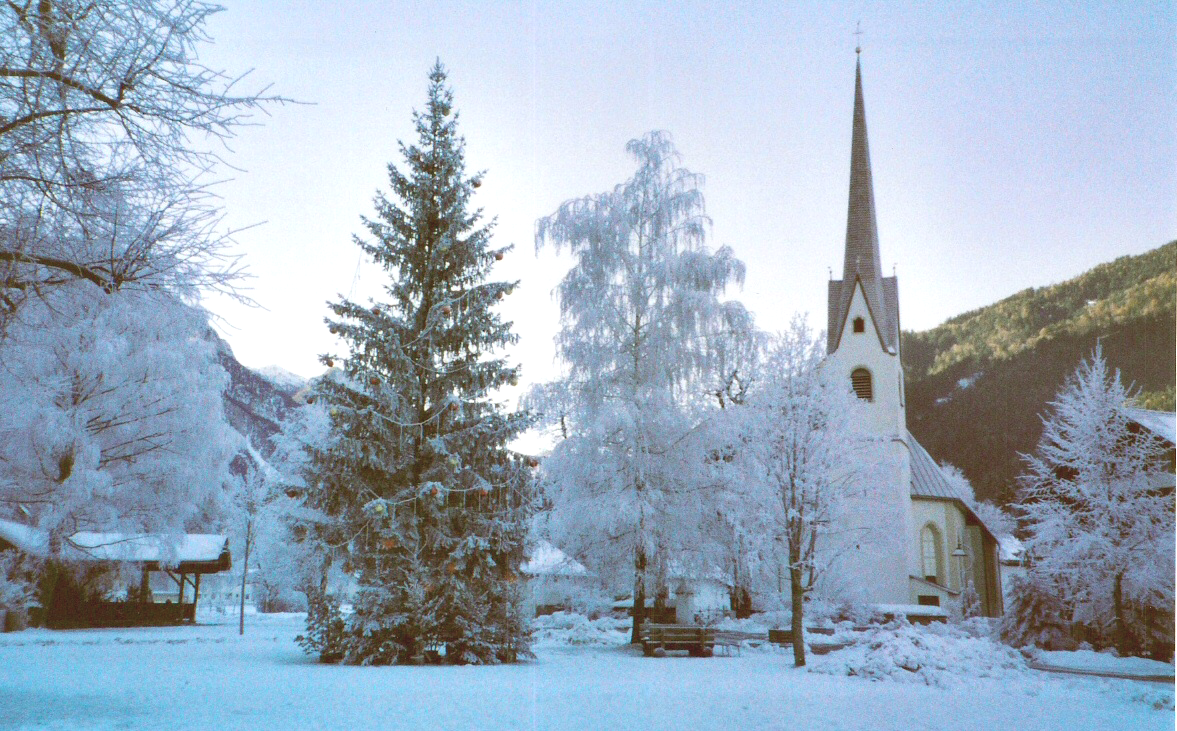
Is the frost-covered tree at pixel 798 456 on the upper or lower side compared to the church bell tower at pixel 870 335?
lower

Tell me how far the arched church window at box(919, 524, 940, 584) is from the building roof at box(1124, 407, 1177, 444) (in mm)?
20801

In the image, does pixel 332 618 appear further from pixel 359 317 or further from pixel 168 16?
pixel 168 16

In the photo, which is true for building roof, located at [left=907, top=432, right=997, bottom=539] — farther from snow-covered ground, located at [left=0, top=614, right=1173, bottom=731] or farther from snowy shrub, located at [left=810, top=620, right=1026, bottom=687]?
snow-covered ground, located at [left=0, top=614, right=1173, bottom=731]

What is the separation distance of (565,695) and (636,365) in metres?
9.34

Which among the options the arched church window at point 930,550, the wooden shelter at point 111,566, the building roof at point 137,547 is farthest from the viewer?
the arched church window at point 930,550

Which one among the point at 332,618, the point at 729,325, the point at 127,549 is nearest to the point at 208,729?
the point at 332,618

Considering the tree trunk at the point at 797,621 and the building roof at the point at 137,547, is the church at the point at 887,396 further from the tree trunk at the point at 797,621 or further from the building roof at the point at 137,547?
the building roof at the point at 137,547

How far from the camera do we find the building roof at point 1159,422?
1172cm

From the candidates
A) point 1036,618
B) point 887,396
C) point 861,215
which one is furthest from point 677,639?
point 861,215

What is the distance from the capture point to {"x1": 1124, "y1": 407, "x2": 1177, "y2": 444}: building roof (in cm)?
1172

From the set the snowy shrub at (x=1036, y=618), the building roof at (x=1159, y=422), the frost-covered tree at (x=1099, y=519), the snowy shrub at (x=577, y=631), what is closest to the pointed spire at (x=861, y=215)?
the frost-covered tree at (x=1099, y=519)

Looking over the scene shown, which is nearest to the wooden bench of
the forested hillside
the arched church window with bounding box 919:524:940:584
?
the forested hillside

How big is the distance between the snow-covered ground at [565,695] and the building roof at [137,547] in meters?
3.02

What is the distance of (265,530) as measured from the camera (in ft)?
92.8
